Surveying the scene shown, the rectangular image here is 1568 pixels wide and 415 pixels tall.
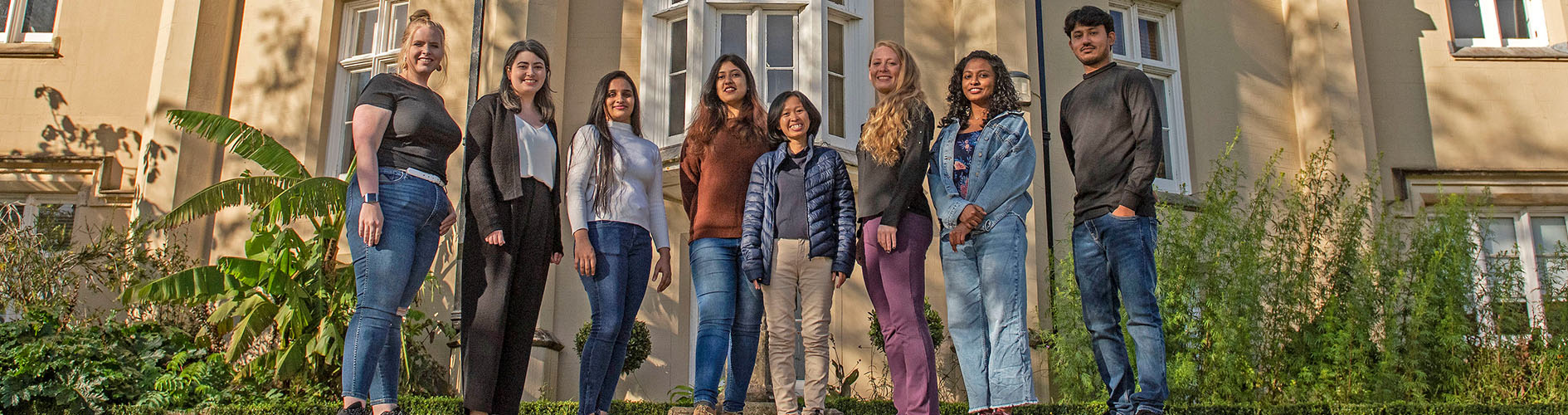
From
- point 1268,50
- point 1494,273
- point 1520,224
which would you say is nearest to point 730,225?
point 1494,273

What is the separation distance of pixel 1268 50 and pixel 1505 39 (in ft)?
7.79

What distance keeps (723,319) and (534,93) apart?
1.19 meters

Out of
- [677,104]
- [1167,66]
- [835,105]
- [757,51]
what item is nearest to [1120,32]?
[1167,66]

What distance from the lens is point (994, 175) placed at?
182 inches

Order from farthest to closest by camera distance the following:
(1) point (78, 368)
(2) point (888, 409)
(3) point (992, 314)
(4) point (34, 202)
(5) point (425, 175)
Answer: (4) point (34, 202)
(1) point (78, 368)
(2) point (888, 409)
(3) point (992, 314)
(5) point (425, 175)

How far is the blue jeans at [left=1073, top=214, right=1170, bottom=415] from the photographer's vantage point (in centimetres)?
436

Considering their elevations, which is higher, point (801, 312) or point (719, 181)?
point (719, 181)

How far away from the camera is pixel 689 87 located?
8.98m

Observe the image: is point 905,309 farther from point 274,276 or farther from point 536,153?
Result: point 274,276

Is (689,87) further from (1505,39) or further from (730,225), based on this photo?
(1505,39)

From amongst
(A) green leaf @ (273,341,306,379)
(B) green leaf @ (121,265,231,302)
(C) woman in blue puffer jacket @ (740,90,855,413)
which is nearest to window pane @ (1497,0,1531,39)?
(C) woman in blue puffer jacket @ (740,90,855,413)

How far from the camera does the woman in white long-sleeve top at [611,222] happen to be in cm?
462

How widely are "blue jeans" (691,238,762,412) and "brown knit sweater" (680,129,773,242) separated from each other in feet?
0.22

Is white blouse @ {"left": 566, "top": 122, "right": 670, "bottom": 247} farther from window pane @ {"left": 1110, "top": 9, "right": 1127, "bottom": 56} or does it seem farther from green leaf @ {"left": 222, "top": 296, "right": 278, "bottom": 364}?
window pane @ {"left": 1110, "top": 9, "right": 1127, "bottom": 56}
